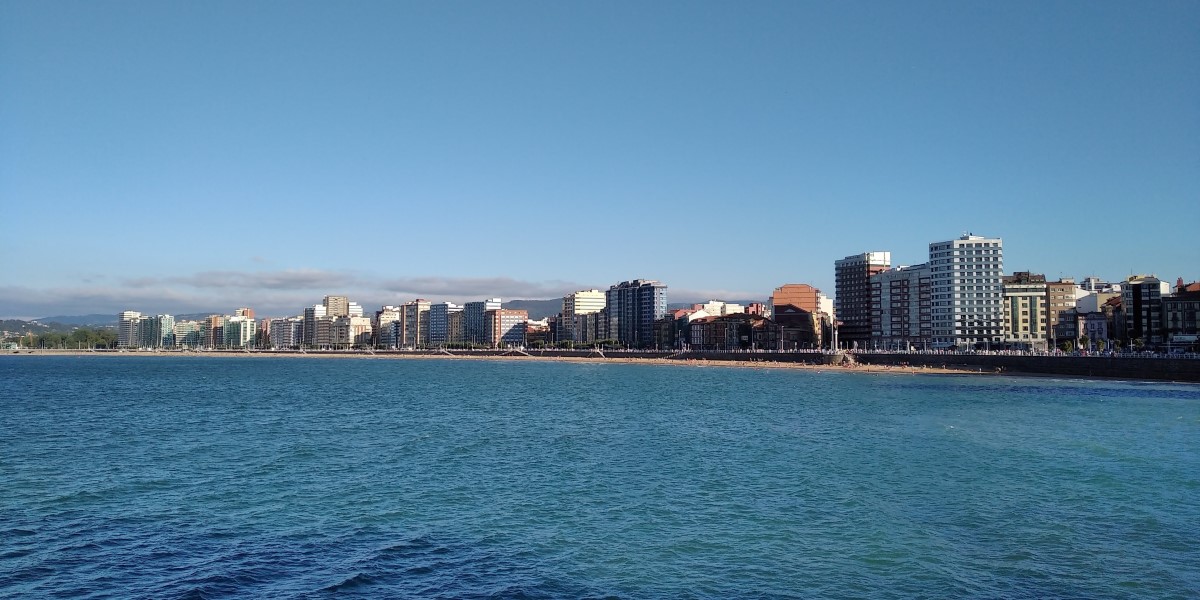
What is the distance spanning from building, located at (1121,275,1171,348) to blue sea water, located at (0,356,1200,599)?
8205cm

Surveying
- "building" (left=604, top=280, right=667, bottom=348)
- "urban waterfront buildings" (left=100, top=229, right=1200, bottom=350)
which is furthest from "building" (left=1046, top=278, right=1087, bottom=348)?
"building" (left=604, top=280, right=667, bottom=348)

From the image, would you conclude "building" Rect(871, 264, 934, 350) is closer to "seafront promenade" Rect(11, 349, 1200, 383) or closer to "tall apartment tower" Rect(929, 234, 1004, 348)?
"tall apartment tower" Rect(929, 234, 1004, 348)

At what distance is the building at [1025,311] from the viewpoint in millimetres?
128375

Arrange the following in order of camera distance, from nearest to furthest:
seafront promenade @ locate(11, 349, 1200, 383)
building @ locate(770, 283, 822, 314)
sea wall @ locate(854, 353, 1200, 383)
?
sea wall @ locate(854, 353, 1200, 383)
seafront promenade @ locate(11, 349, 1200, 383)
building @ locate(770, 283, 822, 314)

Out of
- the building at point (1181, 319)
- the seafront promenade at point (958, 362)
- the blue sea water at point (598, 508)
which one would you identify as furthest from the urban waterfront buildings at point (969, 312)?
the blue sea water at point (598, 508)

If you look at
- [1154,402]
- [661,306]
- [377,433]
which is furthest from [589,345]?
[377,433]

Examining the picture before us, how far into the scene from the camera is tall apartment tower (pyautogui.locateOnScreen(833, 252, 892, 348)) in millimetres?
149000

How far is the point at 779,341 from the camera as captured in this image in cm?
15312

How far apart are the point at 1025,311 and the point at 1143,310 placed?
1818cm

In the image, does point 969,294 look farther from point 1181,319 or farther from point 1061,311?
point 1181,319

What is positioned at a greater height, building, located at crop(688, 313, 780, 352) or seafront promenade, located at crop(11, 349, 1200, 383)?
building, located at crop(688, 313, 780, 352)

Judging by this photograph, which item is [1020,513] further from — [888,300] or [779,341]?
[779,341]

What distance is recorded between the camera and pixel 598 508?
63.1 ft

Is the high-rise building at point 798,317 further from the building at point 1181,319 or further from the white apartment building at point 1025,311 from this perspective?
the building at point 1181,319
